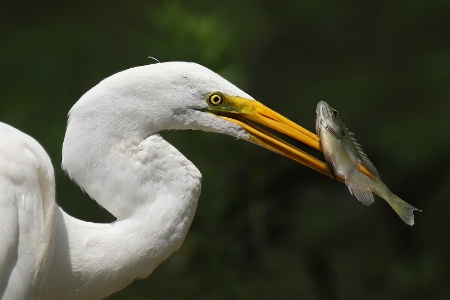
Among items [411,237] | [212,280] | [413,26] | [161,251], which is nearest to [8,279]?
[161,251]

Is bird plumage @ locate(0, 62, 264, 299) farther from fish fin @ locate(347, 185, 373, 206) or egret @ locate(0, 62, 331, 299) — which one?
fish fin @ locate(347, 185, 373, 206)

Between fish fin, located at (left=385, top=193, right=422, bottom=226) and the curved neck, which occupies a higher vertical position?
fish fin, located at (left=385, top=193, right=422, bottom=226)

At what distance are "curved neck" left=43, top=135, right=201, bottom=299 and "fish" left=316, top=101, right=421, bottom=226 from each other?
337mm

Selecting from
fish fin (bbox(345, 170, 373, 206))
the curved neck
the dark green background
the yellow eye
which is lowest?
the dark green background

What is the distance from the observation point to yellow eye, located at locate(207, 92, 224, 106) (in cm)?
251

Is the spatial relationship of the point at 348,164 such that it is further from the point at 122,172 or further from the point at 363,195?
the point at 122,172

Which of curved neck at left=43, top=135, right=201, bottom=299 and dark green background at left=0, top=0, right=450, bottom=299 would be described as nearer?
curved neck at left=43, top=135, right=201, bottom=299

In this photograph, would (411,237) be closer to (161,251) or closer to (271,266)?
(271,266)

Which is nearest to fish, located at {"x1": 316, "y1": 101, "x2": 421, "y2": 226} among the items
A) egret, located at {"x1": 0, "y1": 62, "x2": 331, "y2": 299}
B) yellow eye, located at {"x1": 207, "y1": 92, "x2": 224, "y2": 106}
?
egret, located at {"x1": 0, "y1": 62, "x2": 331, "y2": 299}

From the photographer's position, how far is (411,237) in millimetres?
4828

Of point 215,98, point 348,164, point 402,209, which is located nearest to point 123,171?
point 215,98

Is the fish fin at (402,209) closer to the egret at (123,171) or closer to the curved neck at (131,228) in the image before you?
the egret at (123,171)

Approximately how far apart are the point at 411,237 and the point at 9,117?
1952 millimetres

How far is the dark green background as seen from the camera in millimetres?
4559
